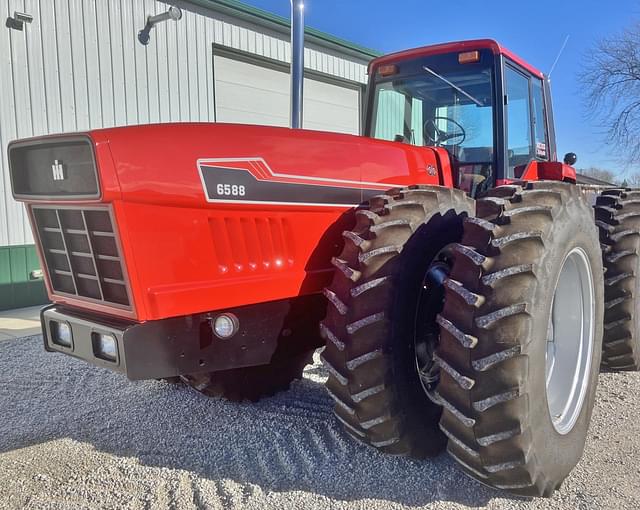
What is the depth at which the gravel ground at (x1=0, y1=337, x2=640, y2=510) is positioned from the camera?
2.54m

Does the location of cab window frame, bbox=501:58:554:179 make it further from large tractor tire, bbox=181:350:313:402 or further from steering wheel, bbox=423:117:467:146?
large tractor tire, bbox=181:350:313:402

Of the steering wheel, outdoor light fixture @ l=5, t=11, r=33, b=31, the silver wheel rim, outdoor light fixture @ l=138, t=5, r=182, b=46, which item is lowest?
the silver wheel rim

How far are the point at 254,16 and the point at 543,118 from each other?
248 inches

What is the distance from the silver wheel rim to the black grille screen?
2.24 metres

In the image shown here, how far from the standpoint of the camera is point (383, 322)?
249cm

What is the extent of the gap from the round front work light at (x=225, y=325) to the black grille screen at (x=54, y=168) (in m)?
0.75

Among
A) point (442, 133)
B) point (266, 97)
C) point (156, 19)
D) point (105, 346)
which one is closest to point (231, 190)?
point (105, 346)

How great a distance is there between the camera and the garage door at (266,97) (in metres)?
9.30

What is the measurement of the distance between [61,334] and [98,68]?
19.7 feet

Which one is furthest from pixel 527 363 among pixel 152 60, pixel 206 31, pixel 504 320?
pixel 206 31

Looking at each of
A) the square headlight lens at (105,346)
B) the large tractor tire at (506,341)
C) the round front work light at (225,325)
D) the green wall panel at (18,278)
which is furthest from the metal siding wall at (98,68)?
the large tractor tire at (506,341)

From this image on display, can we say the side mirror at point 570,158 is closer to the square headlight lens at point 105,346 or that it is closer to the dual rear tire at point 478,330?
the dual rear tire at point 478,330

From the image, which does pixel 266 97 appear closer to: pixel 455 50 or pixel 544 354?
A: pixel 455 50

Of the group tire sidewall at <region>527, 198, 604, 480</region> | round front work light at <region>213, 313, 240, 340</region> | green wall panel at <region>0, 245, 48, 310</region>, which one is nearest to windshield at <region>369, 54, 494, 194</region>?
tire sidewall at <region>527, 198, 604, 480</region>
